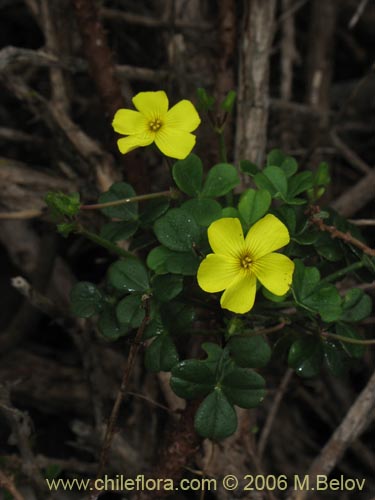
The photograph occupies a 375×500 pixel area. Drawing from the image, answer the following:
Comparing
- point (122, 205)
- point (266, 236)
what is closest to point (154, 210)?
point (122, 205)

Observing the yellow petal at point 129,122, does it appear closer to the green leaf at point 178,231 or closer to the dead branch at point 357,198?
the green leaf at point 178,231

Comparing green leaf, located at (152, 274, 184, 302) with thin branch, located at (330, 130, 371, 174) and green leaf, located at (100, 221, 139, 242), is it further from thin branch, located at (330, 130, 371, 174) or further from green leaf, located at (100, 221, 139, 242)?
thin branch, located at (330, 130, 371, 174)

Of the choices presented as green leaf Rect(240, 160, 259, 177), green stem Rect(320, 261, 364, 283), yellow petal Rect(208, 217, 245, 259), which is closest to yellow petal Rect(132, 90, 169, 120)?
green leaf Rect(240, 160, 259, 177)

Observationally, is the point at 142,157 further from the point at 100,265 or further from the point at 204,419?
the point at 204,419

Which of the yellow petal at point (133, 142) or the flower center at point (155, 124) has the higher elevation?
the flower center at point (155, 124)

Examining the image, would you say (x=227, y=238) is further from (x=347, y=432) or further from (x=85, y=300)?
(x=347, y=432)

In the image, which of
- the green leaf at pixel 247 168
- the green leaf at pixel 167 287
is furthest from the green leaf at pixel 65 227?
the green leaf at pixel 247 168
